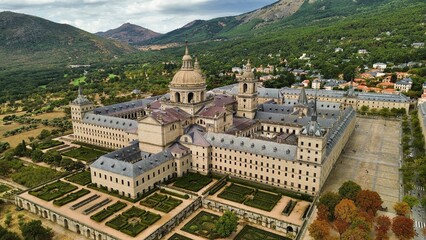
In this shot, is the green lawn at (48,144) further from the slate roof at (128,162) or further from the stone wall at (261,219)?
the stone wall at (261,219)

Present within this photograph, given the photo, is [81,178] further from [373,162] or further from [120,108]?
[373,162]

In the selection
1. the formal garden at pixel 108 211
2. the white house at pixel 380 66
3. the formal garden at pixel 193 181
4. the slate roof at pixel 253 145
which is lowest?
the formal garden at pixel 108 211

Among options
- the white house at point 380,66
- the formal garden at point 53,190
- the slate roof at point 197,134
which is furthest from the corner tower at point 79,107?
the white house at point 380,66

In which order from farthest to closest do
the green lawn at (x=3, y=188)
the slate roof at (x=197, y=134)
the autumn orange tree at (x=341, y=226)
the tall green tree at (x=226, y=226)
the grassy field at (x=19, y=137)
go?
the grassy field at (x=19, y=137) < the slate roof at (x=197, y=134) < the green lawn at (x=3, y=188) < the tall green tree at (x=226, y=226) < the autumn orange tree at (x=341, y=226)

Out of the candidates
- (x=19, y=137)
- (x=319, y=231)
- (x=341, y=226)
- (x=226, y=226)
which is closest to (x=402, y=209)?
(x=341, y=226)

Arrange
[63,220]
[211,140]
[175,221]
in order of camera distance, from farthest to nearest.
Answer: [211,140], [63,220], [175,221]

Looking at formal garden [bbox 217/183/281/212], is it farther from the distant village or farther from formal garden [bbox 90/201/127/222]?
the distant village
